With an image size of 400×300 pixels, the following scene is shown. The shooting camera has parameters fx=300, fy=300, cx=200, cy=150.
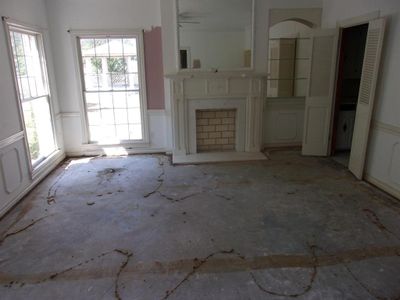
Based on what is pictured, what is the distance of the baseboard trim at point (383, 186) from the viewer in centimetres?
363

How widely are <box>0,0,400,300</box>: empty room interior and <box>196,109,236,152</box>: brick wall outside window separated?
0.10 ft

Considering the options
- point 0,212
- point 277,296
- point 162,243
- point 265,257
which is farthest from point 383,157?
point 0,212

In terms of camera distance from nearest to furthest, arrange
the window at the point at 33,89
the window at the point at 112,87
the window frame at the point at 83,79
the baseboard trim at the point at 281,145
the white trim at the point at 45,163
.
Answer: the window at the point at 33,89 → the white trim at the point at 45,163 → the window frame at the point at 83,79 → the window at the point at 112,87 → the baseboard trim at the point at 281,145

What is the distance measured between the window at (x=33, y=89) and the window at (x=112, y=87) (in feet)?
2.18

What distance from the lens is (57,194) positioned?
3.96 metres

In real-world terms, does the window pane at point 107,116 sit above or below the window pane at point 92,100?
below

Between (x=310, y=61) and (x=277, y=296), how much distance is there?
383 cm

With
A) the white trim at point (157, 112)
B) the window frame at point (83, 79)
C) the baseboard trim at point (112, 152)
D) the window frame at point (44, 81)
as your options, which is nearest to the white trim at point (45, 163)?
the window frame at point (44, 81)

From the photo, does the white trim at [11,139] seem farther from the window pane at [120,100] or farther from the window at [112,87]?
the window pane at [120,100]

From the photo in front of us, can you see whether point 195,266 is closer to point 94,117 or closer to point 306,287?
point 306,287

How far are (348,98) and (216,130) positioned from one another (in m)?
2.53

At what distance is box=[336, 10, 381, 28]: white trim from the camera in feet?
12.6

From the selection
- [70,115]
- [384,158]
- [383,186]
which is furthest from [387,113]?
[70,115]

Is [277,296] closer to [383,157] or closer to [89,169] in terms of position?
[383,157]
